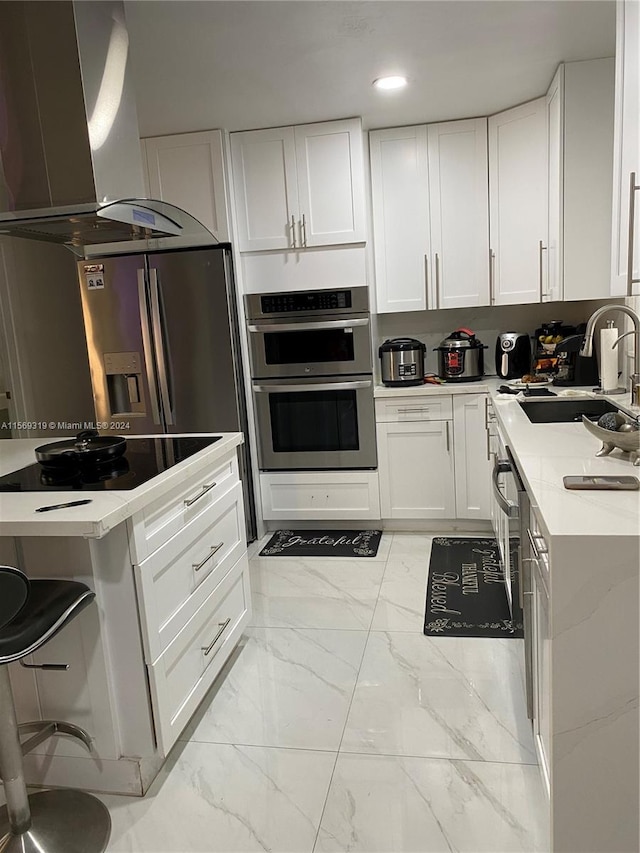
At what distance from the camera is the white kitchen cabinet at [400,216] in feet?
12.2

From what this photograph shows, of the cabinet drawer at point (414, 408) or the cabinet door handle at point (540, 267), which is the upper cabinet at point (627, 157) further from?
the cabinet drawer at point (414, 408)

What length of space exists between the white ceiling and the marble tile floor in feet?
7.81

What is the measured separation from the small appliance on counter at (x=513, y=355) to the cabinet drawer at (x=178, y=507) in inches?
78.0

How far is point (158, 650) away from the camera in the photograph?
1842 millimetres

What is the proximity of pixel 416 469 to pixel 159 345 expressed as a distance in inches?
65.2

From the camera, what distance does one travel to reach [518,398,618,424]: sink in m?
2.80

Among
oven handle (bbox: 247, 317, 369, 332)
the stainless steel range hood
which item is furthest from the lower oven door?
the stainless steel range hood

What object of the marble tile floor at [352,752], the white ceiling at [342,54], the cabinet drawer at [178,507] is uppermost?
the white ceiling at [342,54]

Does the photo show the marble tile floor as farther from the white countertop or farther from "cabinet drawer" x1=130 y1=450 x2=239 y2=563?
the white countertop

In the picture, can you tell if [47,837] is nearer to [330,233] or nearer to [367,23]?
[367,23]

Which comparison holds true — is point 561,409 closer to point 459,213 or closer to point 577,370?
point 577,370

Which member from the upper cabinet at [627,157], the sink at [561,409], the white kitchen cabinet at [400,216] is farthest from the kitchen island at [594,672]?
the white kitchen cabinet at [400,216]

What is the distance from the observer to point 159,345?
12.0ft

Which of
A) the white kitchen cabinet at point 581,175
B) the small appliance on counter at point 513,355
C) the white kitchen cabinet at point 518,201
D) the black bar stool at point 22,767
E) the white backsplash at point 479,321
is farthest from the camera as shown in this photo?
the white backsplash at point 479,321
